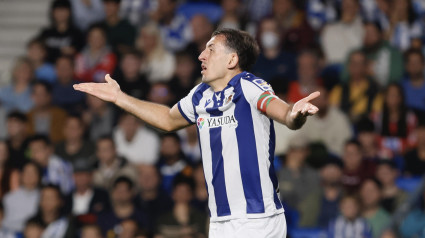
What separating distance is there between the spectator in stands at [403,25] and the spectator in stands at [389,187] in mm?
2256

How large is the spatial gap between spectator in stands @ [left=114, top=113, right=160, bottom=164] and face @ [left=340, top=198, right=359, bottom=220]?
244cm

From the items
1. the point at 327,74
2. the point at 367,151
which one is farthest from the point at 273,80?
the point at 367,151

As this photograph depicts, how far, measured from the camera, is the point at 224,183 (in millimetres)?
5176

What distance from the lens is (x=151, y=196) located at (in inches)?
378

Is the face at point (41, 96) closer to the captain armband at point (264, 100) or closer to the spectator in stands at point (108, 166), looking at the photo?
the spectator in stands at point (108, 166)

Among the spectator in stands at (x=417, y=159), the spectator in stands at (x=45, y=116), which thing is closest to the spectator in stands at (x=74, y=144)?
the spectator in stands at (x=45, y=116)

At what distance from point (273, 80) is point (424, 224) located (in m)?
2.78

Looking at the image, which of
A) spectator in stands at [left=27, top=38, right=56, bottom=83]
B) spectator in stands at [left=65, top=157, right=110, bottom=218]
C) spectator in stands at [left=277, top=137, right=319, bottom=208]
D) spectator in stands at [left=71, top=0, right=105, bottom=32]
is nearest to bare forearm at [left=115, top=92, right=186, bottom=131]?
spectator in stands at [left=277, top=137, right=319, bottom=208]

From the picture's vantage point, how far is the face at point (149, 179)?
966 centimetres

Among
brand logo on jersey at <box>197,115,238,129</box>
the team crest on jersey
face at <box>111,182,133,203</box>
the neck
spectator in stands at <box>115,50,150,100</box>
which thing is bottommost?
face at <box>111,182,133,203</box>

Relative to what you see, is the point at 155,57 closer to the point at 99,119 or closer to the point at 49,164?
the point at 99,119

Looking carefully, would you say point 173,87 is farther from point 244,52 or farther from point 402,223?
point 244,52

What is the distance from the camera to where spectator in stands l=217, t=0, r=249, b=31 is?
1128 centimetres

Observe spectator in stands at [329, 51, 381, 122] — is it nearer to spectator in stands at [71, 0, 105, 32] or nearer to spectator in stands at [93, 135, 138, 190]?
spectator in stands at [93, 135, 138, 190]
